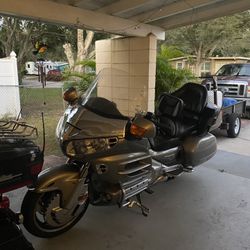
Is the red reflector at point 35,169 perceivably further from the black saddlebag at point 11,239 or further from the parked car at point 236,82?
the parked car at point 236,82

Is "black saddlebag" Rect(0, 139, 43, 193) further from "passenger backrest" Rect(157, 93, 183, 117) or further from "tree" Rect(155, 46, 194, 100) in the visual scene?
"tree" Rect(155, 46, 194, 100)

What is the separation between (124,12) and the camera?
4.43 meters

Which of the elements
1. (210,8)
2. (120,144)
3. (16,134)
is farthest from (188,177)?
(210,8)

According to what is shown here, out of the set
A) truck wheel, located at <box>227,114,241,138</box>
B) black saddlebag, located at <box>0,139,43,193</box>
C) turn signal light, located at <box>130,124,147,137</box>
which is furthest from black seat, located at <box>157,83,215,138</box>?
truck wheel, located at <box>227,114,241,138</box>

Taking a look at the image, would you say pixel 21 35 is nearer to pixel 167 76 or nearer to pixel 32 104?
pixel 32 104

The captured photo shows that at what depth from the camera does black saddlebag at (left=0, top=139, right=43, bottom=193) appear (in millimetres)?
1642

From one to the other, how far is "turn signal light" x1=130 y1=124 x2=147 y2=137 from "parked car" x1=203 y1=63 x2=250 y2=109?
4.86 metres

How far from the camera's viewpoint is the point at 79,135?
2.07 meters

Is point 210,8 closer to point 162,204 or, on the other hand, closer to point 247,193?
point 247,193

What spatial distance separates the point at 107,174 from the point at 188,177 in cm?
164

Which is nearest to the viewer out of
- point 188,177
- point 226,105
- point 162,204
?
point 162,204

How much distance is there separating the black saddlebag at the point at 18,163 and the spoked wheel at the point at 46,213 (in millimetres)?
314

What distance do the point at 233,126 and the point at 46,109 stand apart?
3949 mm

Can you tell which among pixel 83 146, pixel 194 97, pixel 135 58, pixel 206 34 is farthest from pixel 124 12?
pixel 206 34
